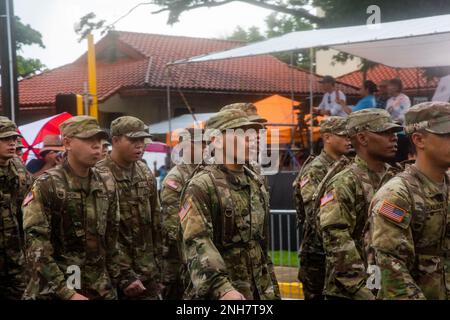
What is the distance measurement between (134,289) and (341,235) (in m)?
1.98

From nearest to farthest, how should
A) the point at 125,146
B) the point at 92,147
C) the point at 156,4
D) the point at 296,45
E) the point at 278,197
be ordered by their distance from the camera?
1. the point at 92,147
2. the point at 125,146
3. the point at 296,45
4. the point at 278,197
5. the point at 156,4

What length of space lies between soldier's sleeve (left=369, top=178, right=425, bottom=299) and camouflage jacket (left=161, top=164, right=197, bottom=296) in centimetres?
316

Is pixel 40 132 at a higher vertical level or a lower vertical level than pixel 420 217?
higher

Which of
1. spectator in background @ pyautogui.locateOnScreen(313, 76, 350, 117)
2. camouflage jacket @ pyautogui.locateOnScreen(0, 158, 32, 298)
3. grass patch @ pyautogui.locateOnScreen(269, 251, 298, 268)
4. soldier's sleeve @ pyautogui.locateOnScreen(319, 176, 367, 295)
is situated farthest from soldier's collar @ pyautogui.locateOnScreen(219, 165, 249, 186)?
spectator in background @ pyautogui.locateOnScreen(313, 76, 350, 117)

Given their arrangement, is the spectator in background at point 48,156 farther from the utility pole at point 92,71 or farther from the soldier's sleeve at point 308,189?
the soldier's sleeve at point 308,189

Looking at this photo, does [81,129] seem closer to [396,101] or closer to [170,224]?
[170,224]

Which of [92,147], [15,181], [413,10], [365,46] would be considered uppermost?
[413,10]

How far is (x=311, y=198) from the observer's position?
641 centimetres

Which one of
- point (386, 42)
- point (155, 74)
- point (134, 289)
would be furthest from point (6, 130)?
point (155, 74)

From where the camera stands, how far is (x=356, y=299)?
4453mm

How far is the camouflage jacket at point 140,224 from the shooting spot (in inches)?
243
